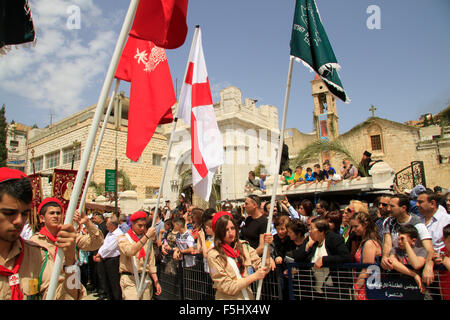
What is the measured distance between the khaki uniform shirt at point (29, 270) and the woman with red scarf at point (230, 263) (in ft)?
4.81

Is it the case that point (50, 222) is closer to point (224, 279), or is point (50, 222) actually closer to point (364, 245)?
point (224, 279)

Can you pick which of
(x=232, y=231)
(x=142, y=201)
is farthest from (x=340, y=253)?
(x=142, y=201)

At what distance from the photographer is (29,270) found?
81.1 inches

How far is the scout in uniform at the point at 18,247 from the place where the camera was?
73.2 inches

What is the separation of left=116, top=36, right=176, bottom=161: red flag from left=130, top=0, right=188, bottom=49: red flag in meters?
1.16

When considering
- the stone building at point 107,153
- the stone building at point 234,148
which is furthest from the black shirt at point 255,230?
the stone building at point 107,153

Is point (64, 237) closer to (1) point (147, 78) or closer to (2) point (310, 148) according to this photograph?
(1) point (147, 78)

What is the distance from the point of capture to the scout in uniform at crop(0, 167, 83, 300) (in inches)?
73.2

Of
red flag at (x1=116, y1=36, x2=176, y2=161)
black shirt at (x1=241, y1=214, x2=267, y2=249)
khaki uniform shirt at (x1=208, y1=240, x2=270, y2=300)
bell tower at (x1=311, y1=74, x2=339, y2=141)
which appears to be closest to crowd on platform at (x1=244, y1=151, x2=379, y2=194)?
black shirt at (x1=241, y1=214, x2=267, y2=249)

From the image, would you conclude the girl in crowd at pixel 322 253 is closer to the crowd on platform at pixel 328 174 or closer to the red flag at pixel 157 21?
the red flag at pixel 157 21

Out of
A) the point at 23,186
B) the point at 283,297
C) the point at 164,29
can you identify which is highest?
the point at 164,29

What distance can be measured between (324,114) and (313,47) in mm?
23139
